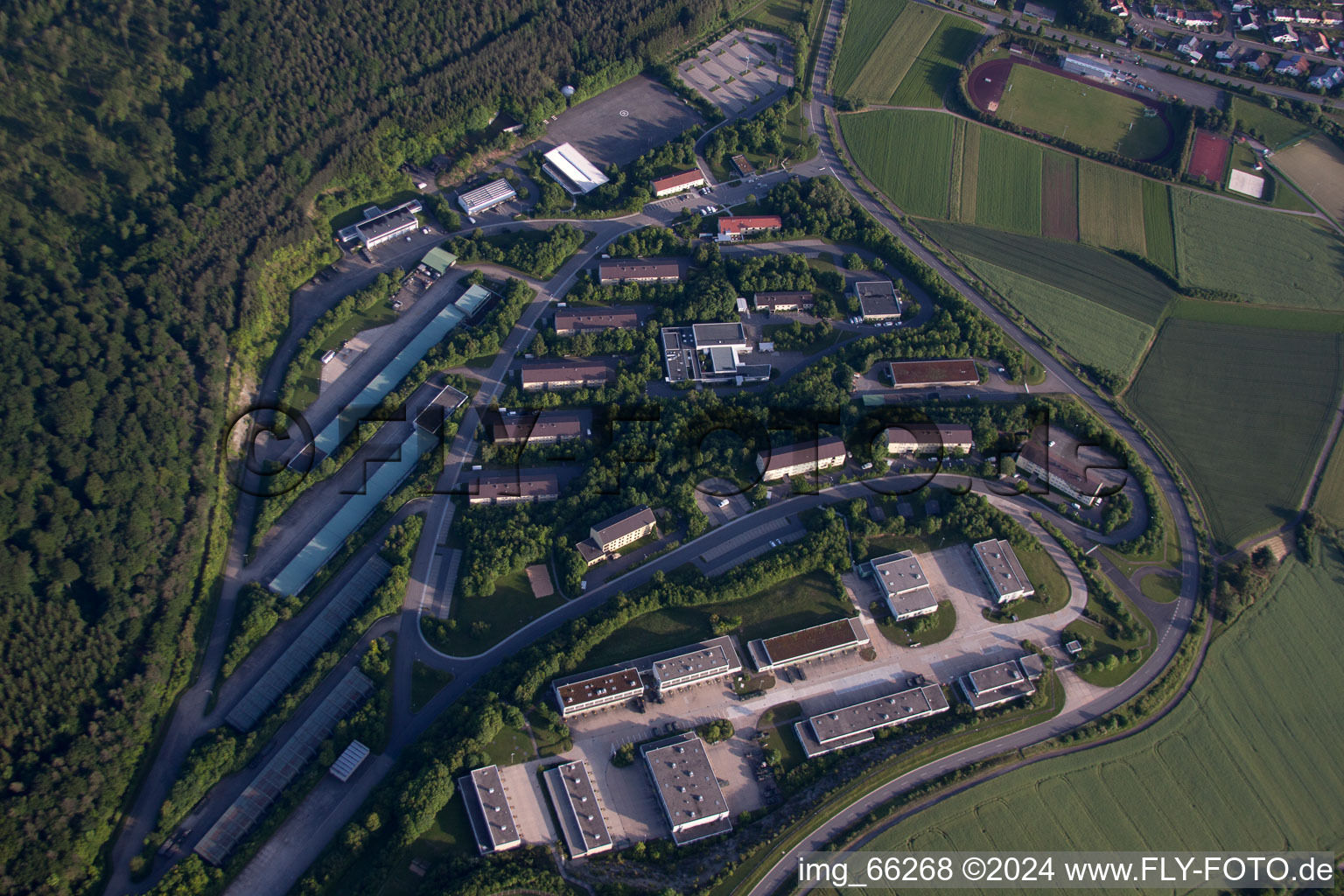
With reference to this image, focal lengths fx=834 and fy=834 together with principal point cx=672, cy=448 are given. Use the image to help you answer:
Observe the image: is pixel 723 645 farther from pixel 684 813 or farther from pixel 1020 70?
pixel 1020 70

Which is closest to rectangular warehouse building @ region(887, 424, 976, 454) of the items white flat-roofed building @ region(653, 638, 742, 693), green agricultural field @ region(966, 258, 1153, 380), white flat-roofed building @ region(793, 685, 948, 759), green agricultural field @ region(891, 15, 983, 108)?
green agricultural field @ region(966, 258, 1153, 380)

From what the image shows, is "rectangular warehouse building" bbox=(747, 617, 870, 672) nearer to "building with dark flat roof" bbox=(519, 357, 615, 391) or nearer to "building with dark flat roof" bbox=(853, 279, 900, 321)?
"building with dark flat roof" bbox=(519, 357, 615, 391)

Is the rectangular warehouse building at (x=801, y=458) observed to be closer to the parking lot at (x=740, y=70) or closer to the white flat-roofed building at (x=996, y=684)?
the white flat-roofed building at (x=996, y=684)

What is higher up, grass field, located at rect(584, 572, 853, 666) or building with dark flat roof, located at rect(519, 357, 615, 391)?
building with dark flat roof, located at rect(519, 357, 615, 391)

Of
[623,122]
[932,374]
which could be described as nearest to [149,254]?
[623,122]

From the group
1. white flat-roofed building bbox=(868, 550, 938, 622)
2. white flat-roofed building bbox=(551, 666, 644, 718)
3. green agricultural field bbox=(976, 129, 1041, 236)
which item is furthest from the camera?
green agricultural field bbox=(976, 129, 1041, 236)

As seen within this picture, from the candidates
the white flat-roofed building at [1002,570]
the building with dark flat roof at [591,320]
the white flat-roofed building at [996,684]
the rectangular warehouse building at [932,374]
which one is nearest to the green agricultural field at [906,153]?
the rectangular warehouse building at [932,374]
